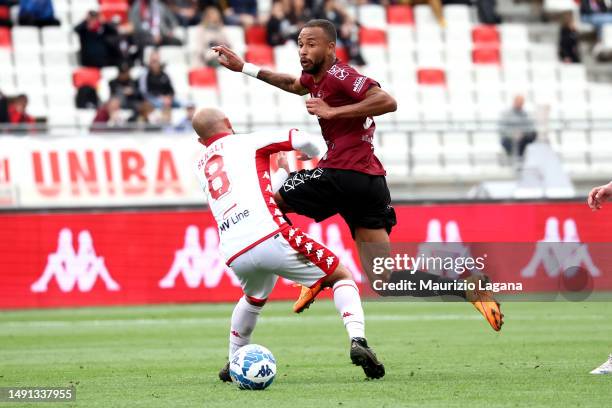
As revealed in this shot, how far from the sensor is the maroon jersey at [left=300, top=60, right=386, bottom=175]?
363 inches

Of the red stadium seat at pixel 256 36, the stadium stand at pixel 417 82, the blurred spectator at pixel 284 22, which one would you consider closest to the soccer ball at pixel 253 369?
the stadium stand at pixel 417 82

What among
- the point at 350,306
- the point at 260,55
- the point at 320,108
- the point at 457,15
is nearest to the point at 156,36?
the point at 260,55

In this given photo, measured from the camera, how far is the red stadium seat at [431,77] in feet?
79.0

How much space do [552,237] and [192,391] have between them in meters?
10.9

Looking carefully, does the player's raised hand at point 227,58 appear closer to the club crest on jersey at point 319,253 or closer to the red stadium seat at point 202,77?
the club crest on jersey at point 319,253

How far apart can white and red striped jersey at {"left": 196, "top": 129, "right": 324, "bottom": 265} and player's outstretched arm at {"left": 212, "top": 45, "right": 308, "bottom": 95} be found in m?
1.17

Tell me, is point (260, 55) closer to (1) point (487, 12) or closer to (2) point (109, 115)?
(2) point (109, 115)

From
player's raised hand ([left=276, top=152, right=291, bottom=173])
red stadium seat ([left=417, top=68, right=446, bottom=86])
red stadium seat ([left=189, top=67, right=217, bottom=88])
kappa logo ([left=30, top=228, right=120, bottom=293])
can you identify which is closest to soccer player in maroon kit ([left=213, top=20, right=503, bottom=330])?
player's raised hand ([left=276, top=152, right=291, bottom=173])

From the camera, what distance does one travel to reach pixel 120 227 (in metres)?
17.8

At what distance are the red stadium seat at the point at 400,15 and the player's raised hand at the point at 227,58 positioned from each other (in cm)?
1596

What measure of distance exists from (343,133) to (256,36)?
49.3 feet

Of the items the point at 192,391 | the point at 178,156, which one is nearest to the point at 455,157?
the point at 178,156

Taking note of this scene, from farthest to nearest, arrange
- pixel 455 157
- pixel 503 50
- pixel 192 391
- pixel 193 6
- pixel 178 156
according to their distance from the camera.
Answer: pixel 503 50
pixel 193 6
pixel 455 157
pixel 178 156
pixel 192 391

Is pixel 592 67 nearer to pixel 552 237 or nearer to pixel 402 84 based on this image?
pixel 402 84
